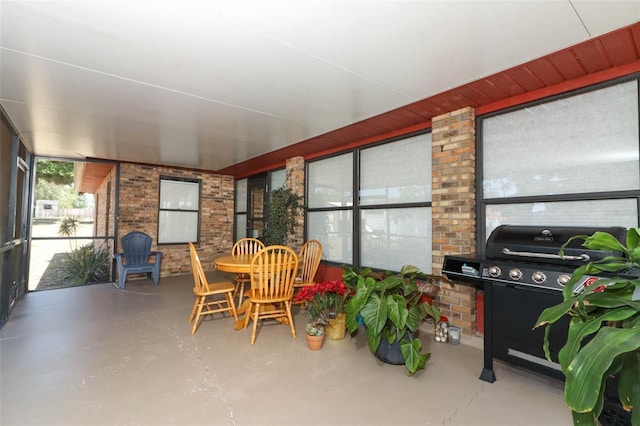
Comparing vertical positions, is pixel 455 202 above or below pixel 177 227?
above

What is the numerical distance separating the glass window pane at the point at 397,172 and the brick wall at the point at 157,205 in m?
4.43

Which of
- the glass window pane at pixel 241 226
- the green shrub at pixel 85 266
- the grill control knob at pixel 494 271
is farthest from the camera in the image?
the glass window pane at pixel 241 226

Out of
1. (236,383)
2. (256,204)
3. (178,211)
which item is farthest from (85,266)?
(236,383)

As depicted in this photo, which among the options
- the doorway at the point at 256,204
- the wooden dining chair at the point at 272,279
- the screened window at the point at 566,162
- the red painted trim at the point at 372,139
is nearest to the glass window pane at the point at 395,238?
the screened window at the point at 566,162

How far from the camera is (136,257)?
5.96 m

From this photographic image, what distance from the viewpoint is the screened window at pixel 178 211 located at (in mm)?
6801

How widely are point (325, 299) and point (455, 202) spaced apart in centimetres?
170

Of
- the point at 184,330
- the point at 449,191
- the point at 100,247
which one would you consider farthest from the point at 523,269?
the point at 100,247

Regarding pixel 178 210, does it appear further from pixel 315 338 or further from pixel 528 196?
pixel 528 196

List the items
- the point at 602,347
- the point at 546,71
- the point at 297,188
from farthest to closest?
1. the point at 297,188
2. the point at 546,71
3. the point at 602,347

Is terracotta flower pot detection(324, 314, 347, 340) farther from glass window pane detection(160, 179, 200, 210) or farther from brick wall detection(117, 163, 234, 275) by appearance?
glass window pane detection(160, 179, 200, 210)

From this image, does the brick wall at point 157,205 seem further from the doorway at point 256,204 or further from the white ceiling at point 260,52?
the white ceiling at point 260,52

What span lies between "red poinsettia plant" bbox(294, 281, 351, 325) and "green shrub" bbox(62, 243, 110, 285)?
529 cm

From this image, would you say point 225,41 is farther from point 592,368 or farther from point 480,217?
point 480,217
